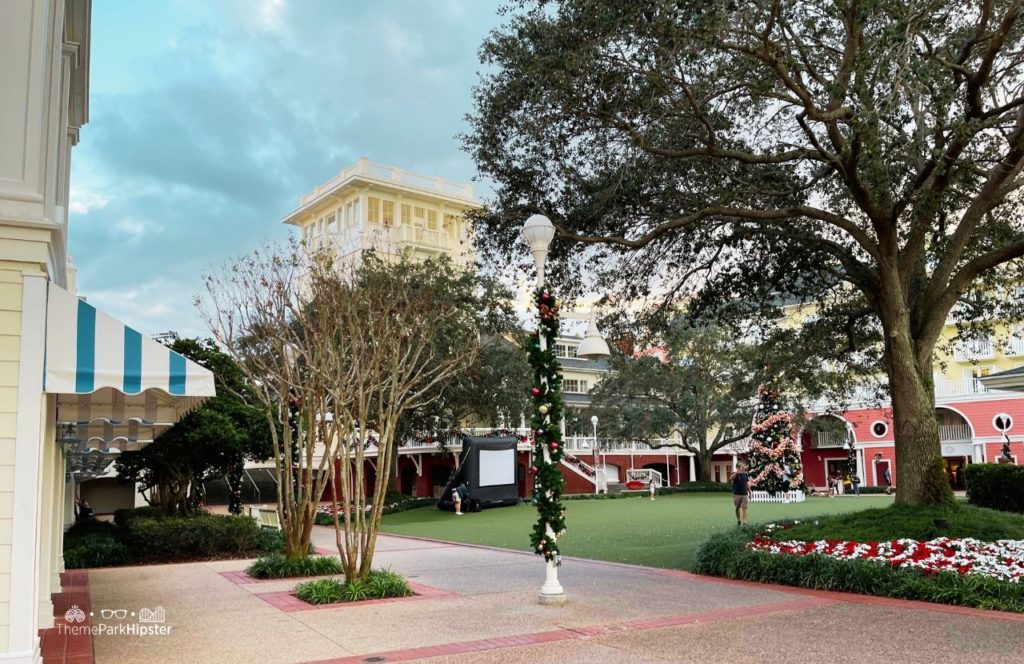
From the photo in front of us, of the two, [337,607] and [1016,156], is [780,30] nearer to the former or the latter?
[1016,156]

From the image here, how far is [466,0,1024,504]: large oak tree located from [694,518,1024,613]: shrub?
2865 mm

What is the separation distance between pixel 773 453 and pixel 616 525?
12676 mm

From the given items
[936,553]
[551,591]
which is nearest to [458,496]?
[551,591]

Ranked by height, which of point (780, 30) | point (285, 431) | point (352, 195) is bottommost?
point (285, 431)

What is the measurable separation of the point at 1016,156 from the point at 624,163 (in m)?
5.99

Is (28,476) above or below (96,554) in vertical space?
above

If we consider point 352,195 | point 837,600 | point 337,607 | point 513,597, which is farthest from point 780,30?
point 352,195

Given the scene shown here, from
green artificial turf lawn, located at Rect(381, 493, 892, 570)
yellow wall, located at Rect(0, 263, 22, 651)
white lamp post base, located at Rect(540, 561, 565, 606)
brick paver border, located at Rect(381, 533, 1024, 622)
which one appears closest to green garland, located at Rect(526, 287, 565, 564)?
white lamp post base, located at Rect(540, 561, 565, 606)

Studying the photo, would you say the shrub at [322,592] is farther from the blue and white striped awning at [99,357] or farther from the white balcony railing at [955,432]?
the white balcony railing at [955,432]

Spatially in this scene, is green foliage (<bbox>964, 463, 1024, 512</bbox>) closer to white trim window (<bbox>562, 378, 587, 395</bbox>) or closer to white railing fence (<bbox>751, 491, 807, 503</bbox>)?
white railing fence (<bbox>751, 491, 807, 503</bbox>)

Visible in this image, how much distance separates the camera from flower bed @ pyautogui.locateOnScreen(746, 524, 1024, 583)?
10000mm

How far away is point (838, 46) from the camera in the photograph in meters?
13.6

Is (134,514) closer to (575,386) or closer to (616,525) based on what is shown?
(616,525)

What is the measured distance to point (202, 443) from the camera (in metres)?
17.9
